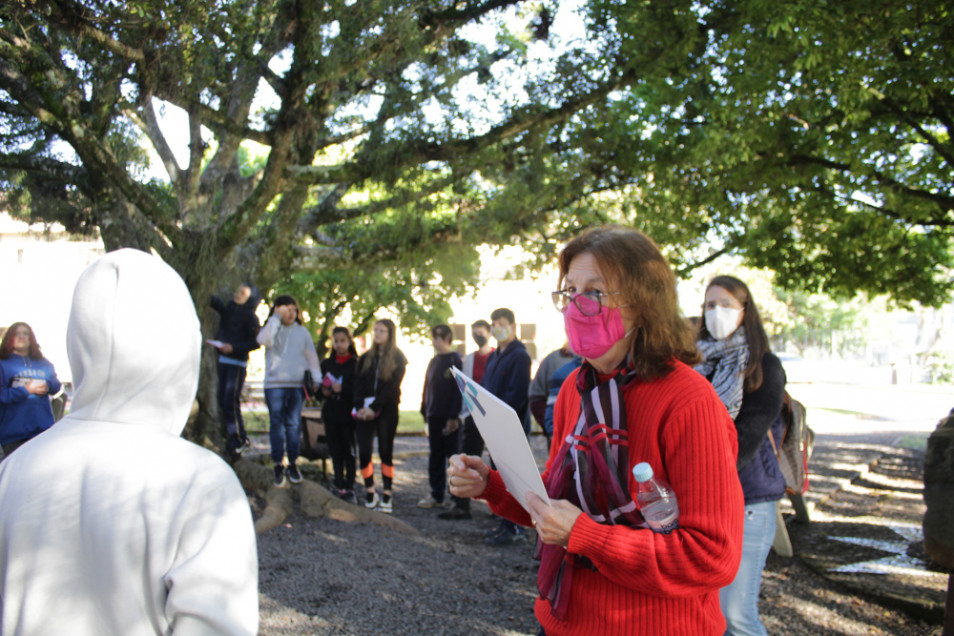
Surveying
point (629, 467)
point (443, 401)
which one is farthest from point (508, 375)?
point (629, 467)

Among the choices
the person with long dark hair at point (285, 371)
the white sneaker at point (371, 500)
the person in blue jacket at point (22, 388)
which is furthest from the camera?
the white sneaker at point (371, 500)

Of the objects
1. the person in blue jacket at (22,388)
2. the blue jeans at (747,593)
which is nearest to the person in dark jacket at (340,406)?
the person in blue jacket at (22,388)

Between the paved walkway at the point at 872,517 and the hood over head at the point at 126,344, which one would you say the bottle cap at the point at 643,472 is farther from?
the paved walkway at the point at 872,517

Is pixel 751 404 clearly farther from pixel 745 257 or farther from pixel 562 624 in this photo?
pixel 745 257

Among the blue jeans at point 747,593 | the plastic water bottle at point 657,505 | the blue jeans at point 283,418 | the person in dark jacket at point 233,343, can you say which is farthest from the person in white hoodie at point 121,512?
the person in dark jacket at point 233,343

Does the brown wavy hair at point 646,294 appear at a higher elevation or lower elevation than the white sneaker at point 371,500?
higher

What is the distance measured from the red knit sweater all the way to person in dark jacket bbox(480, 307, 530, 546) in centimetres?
538

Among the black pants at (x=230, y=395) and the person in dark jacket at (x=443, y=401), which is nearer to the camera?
the person in dark jacket at (x=443, y=401)

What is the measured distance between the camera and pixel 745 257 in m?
12.2

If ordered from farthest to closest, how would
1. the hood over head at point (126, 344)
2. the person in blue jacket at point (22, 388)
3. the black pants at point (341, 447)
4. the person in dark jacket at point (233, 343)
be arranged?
the black pants at point (341, 447) < the person in dark jacket at point (233, 343) < the person in blue jacket at point (22, 388) < the hood over head at point (126, 344)

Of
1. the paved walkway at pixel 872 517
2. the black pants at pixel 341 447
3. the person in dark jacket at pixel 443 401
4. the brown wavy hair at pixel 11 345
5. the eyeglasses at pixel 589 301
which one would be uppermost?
the eyeglasses at pixel 589 301

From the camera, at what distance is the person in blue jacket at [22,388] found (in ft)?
21.7

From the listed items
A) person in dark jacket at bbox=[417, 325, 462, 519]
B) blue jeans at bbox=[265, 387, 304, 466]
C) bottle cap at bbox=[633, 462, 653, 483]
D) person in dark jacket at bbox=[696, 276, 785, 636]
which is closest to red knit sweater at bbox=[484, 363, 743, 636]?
bottle cap at bbox=[633, 462, 653, 483]

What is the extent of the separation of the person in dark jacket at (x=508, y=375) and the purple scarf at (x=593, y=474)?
5253 mm
